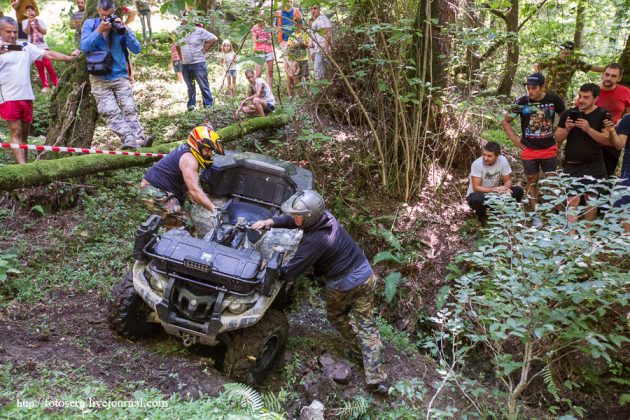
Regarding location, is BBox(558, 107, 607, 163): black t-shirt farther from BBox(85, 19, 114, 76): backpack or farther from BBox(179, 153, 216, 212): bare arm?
BBox(85, 19, 114, 76): backpack

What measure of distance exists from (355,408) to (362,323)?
33.5 inches

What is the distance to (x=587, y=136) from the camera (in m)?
6.84

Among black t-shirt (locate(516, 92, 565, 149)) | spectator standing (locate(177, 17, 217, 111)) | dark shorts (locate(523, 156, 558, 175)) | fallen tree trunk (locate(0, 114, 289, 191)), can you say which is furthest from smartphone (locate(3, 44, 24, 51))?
dark shorts (locate(523, 156, 558, 175))

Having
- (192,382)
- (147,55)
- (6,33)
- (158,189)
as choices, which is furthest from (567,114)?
(147,55)

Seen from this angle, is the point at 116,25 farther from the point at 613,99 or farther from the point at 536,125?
the point at 613,99

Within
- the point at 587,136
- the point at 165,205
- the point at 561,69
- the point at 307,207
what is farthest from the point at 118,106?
the point at 561,69

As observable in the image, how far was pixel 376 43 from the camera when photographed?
27.2 ft

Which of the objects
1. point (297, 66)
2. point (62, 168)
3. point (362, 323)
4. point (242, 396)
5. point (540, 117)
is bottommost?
point (362, 323)

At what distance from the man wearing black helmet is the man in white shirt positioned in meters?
3.04

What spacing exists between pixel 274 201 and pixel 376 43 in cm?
352

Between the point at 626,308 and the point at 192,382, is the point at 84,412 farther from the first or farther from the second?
the point at 626,308

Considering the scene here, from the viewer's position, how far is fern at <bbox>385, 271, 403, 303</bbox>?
21.9 feet

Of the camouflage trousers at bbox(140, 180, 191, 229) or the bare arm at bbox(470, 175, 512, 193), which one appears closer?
the camouflage trousers at bbox(140, 180, 191, 229)

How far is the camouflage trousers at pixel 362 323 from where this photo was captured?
521cm
